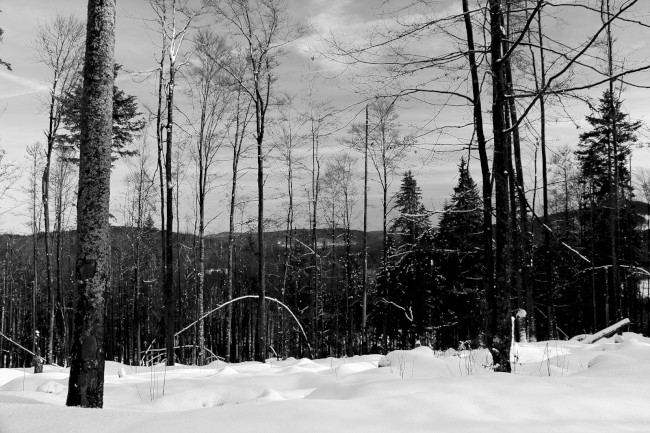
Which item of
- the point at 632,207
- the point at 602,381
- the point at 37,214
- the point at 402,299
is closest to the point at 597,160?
the point at 632,207

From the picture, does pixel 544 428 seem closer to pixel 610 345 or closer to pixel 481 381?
pixel 481 381

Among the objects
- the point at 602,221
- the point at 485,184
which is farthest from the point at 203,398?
the point at 602,221

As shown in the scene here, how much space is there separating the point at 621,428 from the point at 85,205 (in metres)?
4.33

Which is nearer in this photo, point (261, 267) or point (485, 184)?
point (485, 184)

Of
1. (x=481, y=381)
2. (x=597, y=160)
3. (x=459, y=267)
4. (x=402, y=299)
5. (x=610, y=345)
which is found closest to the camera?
(x=481, y=381)

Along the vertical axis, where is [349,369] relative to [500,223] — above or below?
below

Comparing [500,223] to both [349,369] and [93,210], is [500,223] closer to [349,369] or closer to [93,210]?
[349,369]

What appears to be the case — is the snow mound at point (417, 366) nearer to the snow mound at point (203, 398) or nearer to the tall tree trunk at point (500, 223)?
the tall tree trunk at point (500, 223)

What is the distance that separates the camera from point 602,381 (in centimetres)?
293

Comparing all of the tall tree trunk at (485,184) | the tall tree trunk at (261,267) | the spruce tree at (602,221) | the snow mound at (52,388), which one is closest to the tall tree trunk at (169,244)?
the tall tree trunk at (261,267)

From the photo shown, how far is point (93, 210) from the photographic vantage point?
3.97 m

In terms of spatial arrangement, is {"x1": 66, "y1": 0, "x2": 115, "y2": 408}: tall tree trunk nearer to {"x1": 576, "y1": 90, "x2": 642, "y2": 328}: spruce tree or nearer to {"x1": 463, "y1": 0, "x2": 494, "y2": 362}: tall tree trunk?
{"x1": 463, "y1": 0, "x2": 494, "y2": 362}: tall tree trunk

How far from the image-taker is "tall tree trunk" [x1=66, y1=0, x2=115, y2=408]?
12.3 ft

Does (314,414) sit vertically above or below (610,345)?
above
